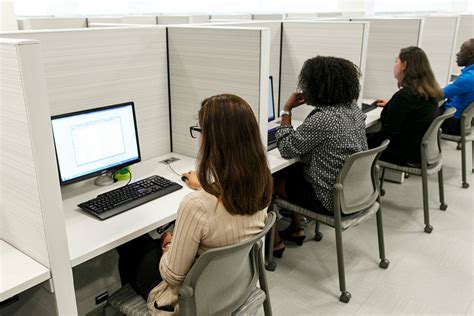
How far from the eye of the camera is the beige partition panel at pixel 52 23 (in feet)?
9.82

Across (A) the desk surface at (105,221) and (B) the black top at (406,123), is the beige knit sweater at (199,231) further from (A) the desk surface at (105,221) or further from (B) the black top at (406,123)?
(B) the black top at (406,123)

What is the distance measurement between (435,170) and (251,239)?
1.99 meters

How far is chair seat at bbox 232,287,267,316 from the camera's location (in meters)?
1.45

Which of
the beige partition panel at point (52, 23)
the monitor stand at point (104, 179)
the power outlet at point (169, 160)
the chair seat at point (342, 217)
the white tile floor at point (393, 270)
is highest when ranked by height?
the beige partition panel at point (52, 23)

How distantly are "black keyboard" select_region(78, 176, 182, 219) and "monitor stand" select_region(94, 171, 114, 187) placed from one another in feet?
0.42

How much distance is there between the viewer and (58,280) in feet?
4.09

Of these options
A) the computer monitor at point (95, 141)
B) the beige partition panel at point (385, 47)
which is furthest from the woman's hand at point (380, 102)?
the computer monitor at point (95, 141)

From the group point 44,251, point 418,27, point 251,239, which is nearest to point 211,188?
point 251,239

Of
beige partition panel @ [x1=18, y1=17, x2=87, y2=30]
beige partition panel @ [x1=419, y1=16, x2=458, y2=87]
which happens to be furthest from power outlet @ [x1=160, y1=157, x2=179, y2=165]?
beige partition panel @ [x1=419, y1=16, x2=458, y2=87]

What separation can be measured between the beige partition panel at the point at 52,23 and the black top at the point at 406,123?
6.91ft

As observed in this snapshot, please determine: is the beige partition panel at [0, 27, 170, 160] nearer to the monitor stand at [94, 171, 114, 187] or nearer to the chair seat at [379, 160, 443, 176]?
the monitor stand at [94, 171, 114, 187]

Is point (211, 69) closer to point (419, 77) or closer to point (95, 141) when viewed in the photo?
point (95, 141)

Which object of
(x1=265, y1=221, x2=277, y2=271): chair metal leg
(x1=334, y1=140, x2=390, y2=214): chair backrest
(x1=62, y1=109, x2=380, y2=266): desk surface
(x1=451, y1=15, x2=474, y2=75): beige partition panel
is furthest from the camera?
(x1=451, y1=15, x2=474, y2=75): beige partition panel

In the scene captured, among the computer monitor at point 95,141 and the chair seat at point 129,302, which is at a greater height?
the computer monitor at point 95,141
